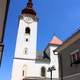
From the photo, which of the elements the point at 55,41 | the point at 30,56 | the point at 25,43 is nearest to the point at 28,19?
the point at 25,43

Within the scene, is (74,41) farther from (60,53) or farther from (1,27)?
(1,27)

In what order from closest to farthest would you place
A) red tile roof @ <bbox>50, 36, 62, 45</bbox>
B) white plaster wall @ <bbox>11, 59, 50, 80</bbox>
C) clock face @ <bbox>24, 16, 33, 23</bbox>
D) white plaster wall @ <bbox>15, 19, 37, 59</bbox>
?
1. white plaster wall @ <bbox>11, 59, 50, 80</bbox>
2. white plaster wall @ <bbox>15, 19, 37, 59</bbox>
3. red tile roof @ <bbox>50, 36, 62, 45</bbox>
4. clock face @ <bbox>24, 16, 33, 23</bbox>

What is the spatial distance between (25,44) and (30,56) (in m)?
2.83

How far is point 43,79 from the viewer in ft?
113

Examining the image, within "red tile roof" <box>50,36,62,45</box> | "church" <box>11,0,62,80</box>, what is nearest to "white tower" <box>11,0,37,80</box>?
"church" <box>11,0,62,80</box>

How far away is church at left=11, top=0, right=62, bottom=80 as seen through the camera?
35.5 meters

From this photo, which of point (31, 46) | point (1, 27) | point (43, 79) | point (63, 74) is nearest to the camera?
point (1, 27)

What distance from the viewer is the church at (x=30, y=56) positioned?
116ft

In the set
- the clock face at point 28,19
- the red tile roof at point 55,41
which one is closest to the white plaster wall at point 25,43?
the clock face at point 28,19

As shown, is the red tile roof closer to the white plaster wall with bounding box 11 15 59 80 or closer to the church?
the church

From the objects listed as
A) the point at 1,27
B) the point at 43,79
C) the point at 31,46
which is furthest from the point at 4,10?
the point at 31,46

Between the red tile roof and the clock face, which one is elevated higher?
the clock face

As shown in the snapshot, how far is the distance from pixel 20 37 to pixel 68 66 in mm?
24462

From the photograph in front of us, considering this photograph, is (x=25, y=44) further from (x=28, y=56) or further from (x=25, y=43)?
(x=28, y=56)
